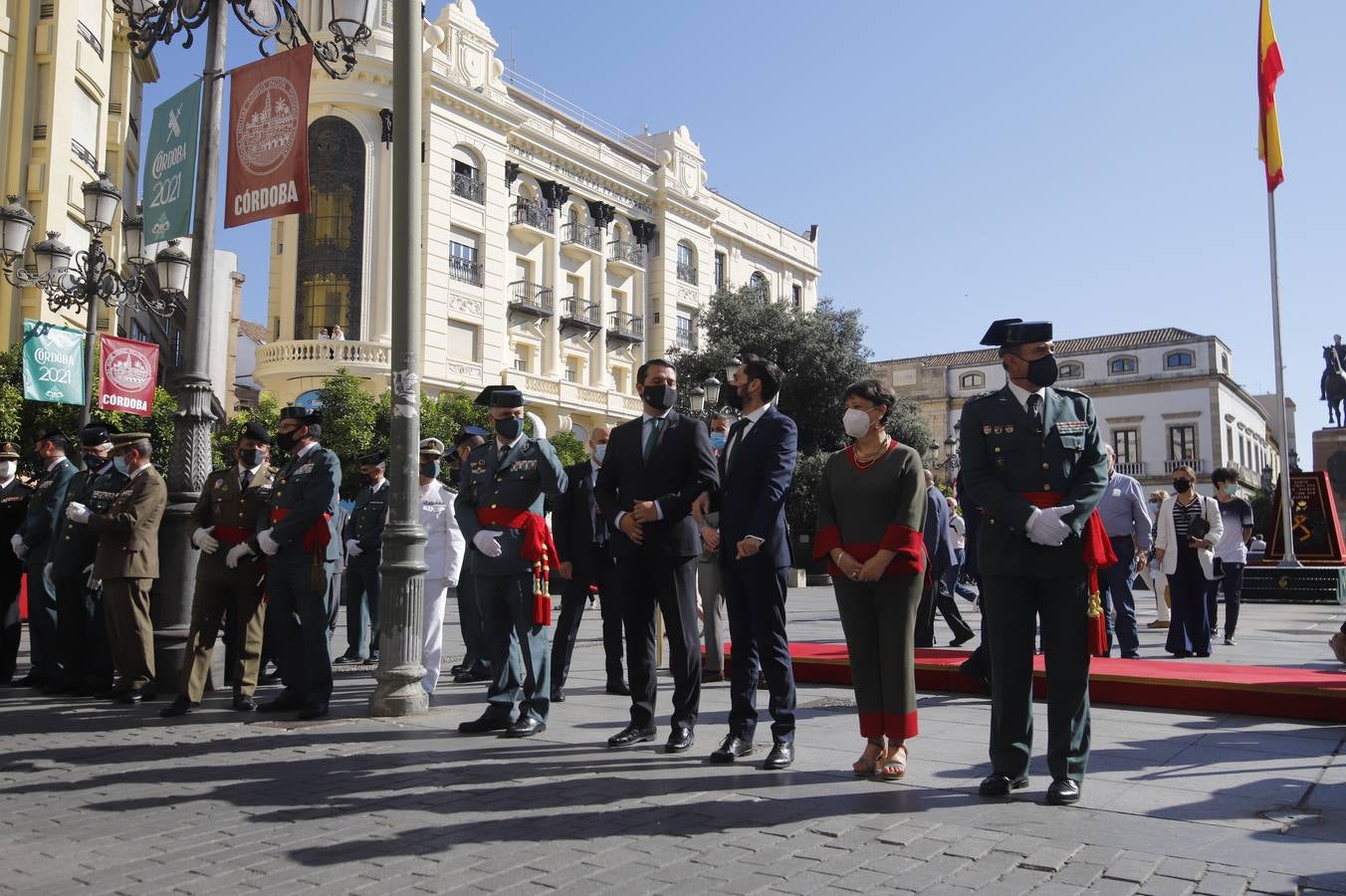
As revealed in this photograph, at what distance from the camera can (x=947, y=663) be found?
26.9 ft

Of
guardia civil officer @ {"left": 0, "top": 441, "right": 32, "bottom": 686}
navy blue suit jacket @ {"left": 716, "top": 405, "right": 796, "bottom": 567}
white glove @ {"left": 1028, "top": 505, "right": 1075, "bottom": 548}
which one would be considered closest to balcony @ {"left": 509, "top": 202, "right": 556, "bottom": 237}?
guardia civil officer @ {"left": 0, "top": 441, "right": 32, "bottom": 686}

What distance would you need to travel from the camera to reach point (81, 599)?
8.65 metres

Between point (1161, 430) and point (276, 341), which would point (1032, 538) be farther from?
point (1161, 430)

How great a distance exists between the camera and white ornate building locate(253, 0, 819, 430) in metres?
37.3

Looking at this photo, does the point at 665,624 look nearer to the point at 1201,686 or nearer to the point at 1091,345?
the point at 1201,686

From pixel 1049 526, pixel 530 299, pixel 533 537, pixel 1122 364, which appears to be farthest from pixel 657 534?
pixel 1122 364

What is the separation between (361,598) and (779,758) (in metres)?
6.70

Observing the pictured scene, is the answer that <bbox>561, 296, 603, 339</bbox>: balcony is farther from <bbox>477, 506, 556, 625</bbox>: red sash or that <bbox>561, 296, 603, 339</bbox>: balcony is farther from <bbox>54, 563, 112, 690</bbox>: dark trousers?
<bbox>477, 506, 556, 625</bbox>: red sash

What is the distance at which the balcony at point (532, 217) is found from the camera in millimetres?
42250

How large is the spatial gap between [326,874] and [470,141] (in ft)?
128

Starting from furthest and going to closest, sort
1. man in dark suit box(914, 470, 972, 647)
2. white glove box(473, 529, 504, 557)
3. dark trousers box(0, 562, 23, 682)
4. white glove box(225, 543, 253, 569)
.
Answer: man in dark suit box(914, 470, 972, 647) → dark trousers box(0, 562, 23, 682) → white glove box(225, 543, 253, 569) → white glove box(473, 529, 504, 557)

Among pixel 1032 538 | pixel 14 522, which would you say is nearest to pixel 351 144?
pixel 14 522

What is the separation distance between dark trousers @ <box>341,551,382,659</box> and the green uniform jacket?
7368mm

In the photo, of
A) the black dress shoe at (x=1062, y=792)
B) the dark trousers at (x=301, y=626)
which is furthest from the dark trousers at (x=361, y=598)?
the black dress shoe at (x=1062, y=792)
